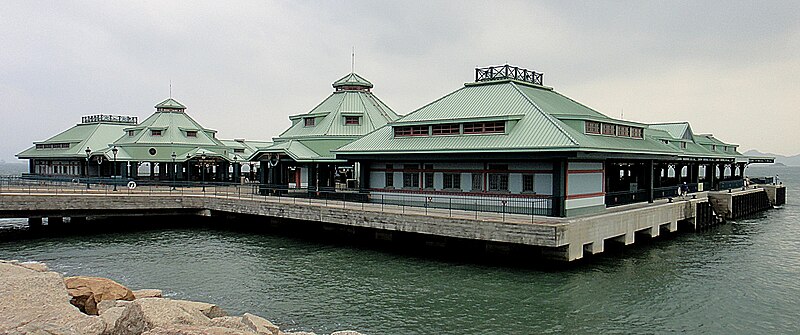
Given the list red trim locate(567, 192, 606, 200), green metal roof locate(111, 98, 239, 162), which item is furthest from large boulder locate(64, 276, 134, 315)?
green metal roof locate(111, 98, 239, 162)

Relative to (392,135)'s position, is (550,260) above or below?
below

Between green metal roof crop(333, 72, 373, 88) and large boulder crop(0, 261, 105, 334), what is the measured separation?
4404 cm

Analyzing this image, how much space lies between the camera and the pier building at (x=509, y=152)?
3125 cm

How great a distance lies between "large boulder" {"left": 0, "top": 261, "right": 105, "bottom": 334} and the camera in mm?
11852

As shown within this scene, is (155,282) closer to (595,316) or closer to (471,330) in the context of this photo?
(471,330)

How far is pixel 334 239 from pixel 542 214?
41.8 ft

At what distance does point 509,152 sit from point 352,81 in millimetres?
29214

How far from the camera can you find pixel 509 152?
3153cm

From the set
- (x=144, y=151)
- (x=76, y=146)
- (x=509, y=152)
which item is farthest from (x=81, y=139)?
(x=509, y=152)

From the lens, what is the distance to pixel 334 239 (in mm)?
36281

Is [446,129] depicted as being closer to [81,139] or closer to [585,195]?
[585,195]

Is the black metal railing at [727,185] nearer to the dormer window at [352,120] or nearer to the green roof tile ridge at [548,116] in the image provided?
the green roof tile ridge at [548,116]

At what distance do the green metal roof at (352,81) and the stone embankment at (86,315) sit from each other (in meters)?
42.5

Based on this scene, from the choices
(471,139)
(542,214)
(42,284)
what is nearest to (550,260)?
(542,214)
